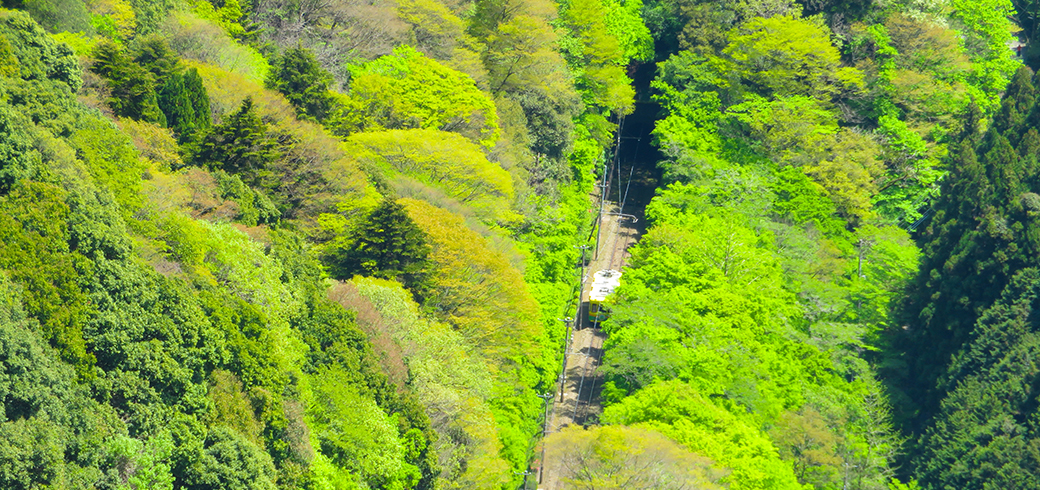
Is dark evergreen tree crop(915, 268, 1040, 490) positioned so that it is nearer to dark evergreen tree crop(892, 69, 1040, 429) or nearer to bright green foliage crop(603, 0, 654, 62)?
dark evergreen tree crop(892, 69, 1040, 429)

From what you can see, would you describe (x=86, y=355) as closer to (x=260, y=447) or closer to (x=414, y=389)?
(x=260, y=447)

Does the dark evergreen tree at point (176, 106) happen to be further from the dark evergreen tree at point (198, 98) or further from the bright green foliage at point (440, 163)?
the bright green foliage at point (440, 163)

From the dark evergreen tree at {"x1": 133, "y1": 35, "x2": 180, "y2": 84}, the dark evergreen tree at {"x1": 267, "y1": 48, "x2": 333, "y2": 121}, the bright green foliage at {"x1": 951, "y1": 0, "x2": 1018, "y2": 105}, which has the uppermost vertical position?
the bright green foliage at {"x1": 951, "y1": 0, "x2": 1018, "y2": 105}

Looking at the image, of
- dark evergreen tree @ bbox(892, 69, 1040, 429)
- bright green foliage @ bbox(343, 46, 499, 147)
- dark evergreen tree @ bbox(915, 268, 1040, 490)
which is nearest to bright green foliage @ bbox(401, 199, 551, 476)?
bright green foliage @ bbox(343, 46, 499, 147)

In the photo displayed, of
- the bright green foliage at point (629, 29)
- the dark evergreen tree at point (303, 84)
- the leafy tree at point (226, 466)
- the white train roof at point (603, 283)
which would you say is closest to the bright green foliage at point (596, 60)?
the bright green foliage at point (629, 29)

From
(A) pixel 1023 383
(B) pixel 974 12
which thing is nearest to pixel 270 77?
(A) pixel 1023 383
